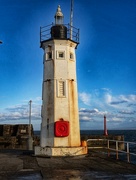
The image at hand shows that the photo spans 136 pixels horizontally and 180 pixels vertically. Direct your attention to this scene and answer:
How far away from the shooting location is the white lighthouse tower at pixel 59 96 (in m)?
13.9

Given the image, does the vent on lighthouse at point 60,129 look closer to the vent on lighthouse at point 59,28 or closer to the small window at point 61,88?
the small window at point 61,88

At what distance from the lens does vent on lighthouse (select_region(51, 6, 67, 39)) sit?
15266 millimetres

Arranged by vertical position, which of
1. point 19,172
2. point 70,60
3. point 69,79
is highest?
point 70,60

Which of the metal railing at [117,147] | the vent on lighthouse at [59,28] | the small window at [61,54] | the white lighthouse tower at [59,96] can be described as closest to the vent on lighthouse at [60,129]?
the white lighthouse tower at [59,96]

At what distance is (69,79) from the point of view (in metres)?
14.8

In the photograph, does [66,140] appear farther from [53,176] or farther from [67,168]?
[53,176]

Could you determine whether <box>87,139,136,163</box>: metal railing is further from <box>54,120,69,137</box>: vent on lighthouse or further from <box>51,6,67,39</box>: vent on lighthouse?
<box>51,6,67,39</box>: vent on lighthouse

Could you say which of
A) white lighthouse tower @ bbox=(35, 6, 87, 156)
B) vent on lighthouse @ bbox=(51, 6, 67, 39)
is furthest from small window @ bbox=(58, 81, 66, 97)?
vent on lighthouse @ bbox=(51, 6, 67, 39)

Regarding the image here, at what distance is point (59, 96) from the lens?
14406mm

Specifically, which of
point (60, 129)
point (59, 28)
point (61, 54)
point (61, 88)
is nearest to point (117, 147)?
point (60, 129)

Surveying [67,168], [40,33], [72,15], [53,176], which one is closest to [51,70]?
[40,33]

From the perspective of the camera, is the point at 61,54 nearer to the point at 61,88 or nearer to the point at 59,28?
the point at 59,28

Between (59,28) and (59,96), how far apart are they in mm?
3978

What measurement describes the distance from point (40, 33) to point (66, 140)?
6.30 metres
